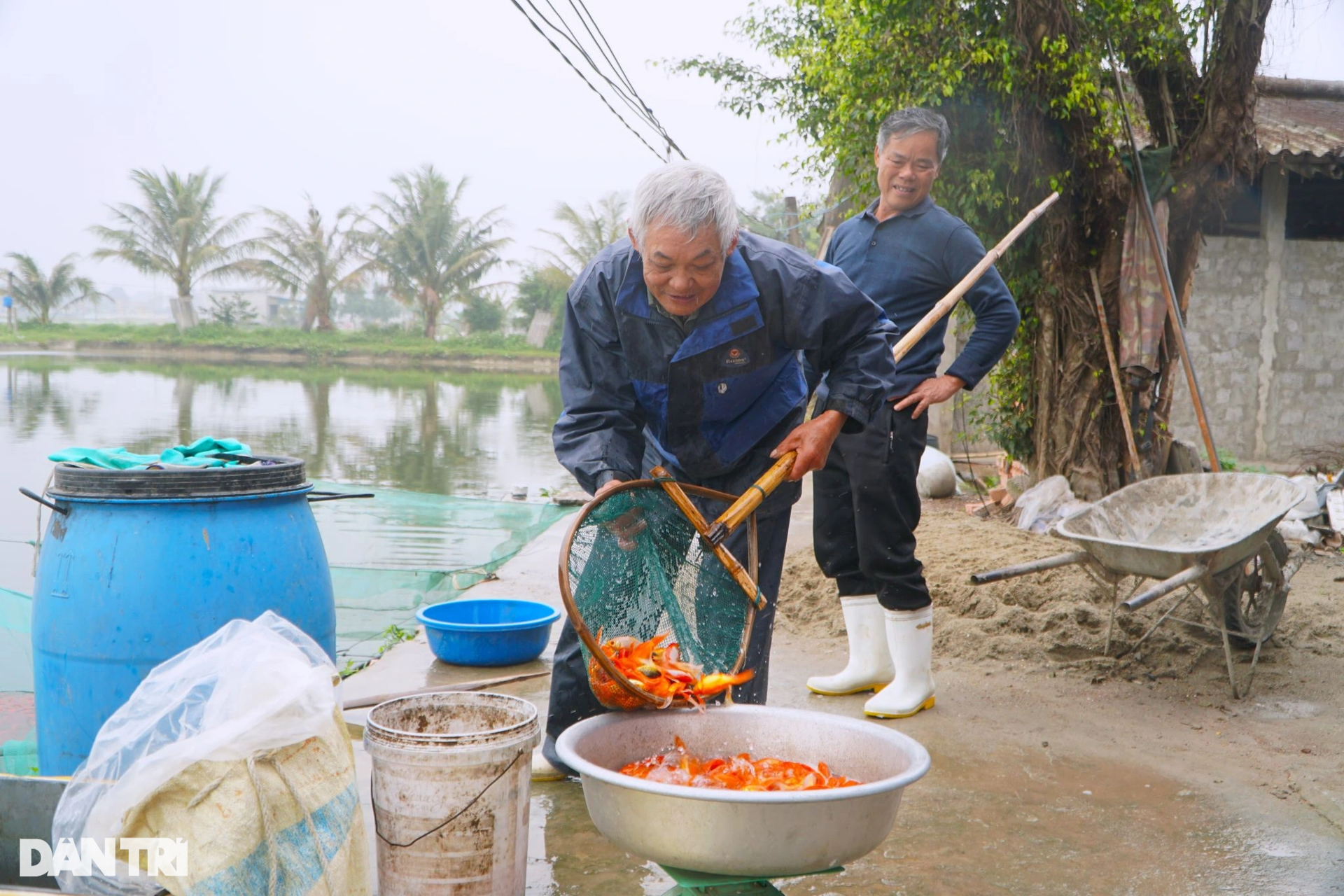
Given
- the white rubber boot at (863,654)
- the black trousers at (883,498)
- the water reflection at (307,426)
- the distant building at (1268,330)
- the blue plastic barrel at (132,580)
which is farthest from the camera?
the water reflection at (307,426)

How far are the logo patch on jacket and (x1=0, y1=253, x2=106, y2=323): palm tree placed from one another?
51.3m

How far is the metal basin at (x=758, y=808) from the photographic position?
1.67 m

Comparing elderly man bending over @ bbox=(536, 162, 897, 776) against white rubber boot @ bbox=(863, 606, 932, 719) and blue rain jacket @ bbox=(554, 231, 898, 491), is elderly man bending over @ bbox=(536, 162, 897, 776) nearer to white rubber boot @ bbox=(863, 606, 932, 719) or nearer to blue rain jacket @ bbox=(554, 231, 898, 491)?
blue rain jacket @ bbox=(554, 231, 898, 491)

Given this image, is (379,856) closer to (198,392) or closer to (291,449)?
(291,449)

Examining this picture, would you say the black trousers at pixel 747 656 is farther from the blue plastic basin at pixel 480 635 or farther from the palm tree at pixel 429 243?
the palm tree at pixel 429 243

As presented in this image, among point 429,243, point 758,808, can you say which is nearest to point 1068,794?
point 758,808

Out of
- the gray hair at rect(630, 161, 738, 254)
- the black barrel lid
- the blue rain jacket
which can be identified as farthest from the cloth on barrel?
the gray hair at rect(630, 161, 738, 254)

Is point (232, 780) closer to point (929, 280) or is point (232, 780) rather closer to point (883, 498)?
point (883, 498)

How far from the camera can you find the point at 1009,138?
23.0ft

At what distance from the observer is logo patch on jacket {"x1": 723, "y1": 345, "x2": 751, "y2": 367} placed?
256cm

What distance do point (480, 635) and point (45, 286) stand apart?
2107 inches

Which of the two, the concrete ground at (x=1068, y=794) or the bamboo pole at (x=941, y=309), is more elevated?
the bamboo pole at (x=941, y=309)

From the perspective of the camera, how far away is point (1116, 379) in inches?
270

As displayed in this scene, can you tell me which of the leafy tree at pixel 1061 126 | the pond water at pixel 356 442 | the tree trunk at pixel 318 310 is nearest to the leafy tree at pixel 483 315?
the tree trunk at pixel 318 310
